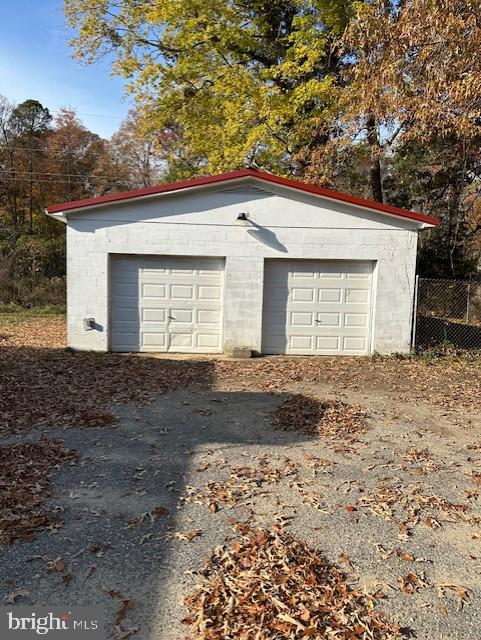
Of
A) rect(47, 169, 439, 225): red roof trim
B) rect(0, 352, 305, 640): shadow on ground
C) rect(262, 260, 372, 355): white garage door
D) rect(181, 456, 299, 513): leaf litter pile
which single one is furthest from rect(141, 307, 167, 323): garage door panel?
rect(181, 456, 299, 513): leaf litter pile

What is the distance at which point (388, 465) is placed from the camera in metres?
5.09

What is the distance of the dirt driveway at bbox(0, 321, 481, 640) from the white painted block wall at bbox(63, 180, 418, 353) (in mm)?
3068

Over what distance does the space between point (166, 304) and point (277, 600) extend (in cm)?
902

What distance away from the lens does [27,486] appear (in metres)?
4.32

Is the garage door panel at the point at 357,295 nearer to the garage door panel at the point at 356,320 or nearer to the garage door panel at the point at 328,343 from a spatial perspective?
the garage door panel at the point at 356,320

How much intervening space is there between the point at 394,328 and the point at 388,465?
22.9 feet

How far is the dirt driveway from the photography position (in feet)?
9.80

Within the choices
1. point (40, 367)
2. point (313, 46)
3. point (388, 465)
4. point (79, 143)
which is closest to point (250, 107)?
point (313, 46)

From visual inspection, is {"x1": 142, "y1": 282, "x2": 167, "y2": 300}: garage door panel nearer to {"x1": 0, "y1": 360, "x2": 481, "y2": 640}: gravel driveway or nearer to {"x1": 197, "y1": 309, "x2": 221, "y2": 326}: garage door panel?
{"x1": 197, "y1": 309, "x2": 221, "y2": 326}: garage door panel

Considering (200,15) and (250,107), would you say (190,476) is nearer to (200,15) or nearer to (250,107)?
(250,107)

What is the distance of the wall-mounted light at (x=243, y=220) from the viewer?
11125 mm
